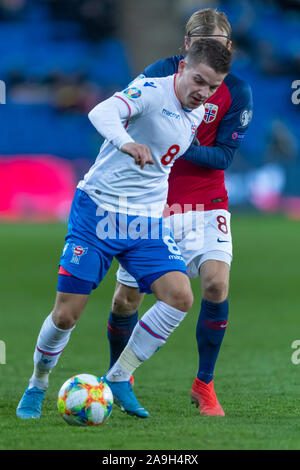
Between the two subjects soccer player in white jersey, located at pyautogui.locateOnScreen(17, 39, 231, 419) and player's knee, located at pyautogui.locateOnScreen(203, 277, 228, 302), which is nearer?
soccer player in white jersey, located at pyautogui.locateOnScreen(17, 39, 231, 419)

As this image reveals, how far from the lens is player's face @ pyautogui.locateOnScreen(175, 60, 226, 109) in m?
4.45

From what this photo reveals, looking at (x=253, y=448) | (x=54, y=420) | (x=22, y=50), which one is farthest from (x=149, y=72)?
(x=22, y=50)

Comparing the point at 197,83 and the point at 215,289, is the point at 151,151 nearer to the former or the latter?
the point at 197,83

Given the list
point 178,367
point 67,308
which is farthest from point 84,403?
point 178,367

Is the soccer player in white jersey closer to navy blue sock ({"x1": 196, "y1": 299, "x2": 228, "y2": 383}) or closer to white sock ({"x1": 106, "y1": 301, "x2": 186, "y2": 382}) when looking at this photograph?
white sock ({"x1": 106, "y1": 301, "x2": 186, "y2": 382})

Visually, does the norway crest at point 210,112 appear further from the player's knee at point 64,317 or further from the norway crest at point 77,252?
the player's knee at point 64,317

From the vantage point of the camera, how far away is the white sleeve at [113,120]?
427cm

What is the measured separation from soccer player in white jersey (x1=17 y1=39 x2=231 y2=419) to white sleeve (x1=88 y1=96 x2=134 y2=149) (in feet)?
0.06

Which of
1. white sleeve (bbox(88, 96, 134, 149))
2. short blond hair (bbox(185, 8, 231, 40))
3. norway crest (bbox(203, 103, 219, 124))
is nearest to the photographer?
white sleeve (bbox(88, 96, 134, 149))

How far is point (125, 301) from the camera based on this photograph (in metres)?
5.57

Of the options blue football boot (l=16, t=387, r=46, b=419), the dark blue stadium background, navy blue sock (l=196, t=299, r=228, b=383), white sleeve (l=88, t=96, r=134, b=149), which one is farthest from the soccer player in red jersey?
the dark blue stadium background

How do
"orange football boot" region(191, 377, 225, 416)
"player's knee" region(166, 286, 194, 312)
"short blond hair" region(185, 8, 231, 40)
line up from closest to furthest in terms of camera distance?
"player's knee" region(166, 286, 194, 312) → "orange football boot" region(191, 377, 225, 416) → "short blond hair" region(185, 8, 231, 40)

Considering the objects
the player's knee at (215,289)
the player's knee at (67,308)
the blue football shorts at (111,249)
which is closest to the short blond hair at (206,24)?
the blue football shorts at (111,249)

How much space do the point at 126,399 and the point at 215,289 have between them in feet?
3.01
